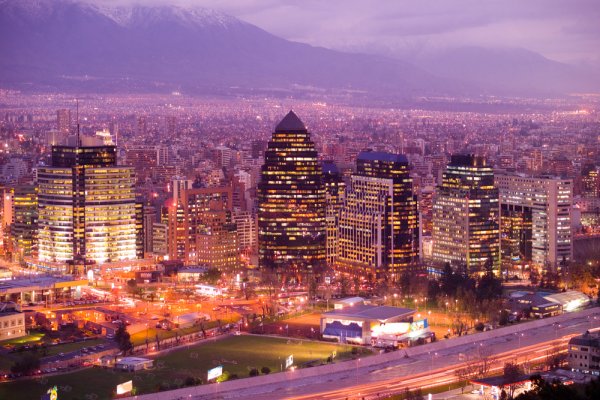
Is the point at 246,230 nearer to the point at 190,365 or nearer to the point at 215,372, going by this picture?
the point at 190,365

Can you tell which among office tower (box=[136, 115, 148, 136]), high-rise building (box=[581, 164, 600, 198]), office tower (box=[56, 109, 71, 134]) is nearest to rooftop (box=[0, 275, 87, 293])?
office tower (box=[56, 109, 71, 134])

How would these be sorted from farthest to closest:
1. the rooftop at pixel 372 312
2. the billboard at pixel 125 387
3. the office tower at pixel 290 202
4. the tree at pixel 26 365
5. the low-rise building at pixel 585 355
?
the office tower at pixel 290 202 < the rooftop at pixel 372 312 < the tree at pixel 26 365 < the low-rise building at pixel 585 355 < the billboard at pixel 125 387

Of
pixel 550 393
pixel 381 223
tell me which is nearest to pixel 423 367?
pixel 550 393

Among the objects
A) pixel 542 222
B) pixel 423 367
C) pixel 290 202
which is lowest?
pixel 423 367

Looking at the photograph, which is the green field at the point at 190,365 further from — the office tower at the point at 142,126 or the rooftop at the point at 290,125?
the office tower at the point at 142,126

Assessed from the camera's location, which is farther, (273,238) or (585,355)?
(273,238)

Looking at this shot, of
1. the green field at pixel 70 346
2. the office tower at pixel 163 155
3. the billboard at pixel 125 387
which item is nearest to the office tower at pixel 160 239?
the green field at pixel 70 346

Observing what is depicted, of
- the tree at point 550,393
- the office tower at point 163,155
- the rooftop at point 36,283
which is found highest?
the office tower at point 163,155
